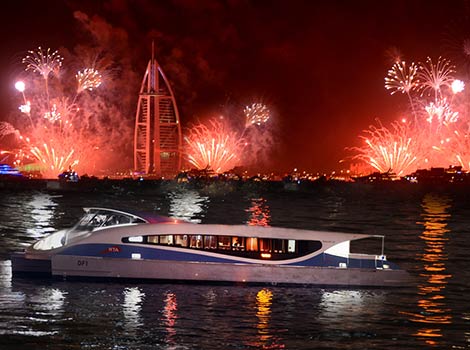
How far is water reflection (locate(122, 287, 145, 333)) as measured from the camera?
33.5 metres

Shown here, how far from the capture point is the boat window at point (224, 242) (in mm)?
41594

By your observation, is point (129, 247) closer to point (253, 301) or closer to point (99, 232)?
point (99, 232)

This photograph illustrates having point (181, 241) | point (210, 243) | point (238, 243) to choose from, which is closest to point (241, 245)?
point (238, 243)

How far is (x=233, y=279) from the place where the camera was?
40906 millimetres

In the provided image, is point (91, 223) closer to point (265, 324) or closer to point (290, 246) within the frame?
point (290, 246)

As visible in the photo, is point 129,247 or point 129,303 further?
point 129,247

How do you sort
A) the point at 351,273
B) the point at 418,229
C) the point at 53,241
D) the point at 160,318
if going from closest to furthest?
the point at 160,318 → the point at 351,273 → the point at 53,241 → the point at 418,229

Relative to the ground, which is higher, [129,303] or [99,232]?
[99,232]

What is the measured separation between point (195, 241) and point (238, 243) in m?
2.02

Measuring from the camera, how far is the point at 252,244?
41688 mm

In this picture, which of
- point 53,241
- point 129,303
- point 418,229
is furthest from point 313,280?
point 418,229

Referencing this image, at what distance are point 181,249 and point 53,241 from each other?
6.91 metres

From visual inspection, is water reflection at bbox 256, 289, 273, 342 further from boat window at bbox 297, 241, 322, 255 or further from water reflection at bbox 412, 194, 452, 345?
water reflection at bbox 412, 194, 452, 345

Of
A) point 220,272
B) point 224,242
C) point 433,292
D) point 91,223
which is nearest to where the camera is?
point 220,272
